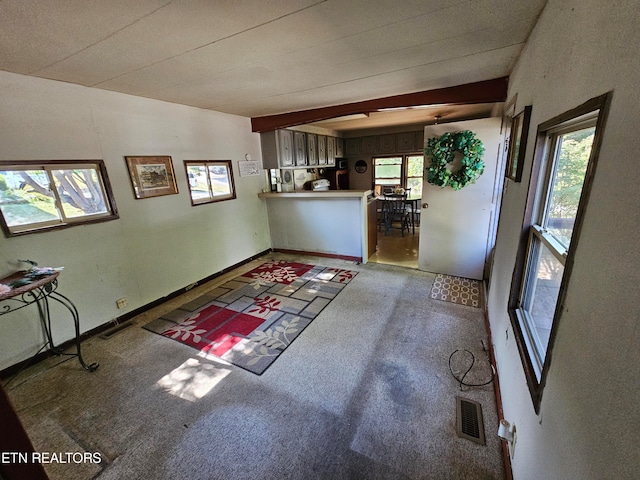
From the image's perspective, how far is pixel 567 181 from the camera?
3.71 feet

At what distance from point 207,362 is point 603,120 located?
8.72ft

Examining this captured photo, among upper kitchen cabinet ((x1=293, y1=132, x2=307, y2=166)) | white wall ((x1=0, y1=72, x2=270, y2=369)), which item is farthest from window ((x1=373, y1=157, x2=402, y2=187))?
white wall ((x1=0, y1=72, x2=270, y2=369))

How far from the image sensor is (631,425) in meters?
0.49

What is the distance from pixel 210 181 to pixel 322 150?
114 inches

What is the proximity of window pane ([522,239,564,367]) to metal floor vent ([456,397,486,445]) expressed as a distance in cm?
70

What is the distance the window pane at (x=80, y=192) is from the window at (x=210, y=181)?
1.01 m

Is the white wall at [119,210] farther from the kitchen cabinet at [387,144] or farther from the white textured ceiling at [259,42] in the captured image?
the kitchen cabinet at [387,144]

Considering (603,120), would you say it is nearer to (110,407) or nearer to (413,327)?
(413,327)

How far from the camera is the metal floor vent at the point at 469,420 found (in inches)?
59.8

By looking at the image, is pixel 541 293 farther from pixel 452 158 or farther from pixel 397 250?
pixel 397 250

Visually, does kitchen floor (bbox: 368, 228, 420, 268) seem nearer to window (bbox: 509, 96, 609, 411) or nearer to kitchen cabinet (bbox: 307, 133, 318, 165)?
kitchen cabinet (bbox: 307, 133, 318, 165)

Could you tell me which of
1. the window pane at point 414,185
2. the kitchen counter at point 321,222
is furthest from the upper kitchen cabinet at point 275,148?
the window pane at point 414,185

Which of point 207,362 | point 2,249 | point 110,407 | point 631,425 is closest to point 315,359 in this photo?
point 207,362

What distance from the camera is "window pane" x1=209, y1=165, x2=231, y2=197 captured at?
377 cm
